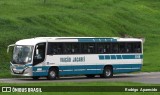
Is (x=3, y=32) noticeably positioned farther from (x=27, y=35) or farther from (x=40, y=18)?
(x=40, y=18)

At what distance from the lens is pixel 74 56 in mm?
41406

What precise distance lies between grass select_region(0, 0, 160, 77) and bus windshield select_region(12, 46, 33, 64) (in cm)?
355

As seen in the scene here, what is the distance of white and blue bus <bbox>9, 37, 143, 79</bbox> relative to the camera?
39.7m

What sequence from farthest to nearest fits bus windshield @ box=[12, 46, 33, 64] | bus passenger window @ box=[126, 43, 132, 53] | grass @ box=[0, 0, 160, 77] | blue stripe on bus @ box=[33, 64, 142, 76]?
grass @ box=[0, 0, 160, 77]
bus passenger window @ box=[126, 43, 132, 53]
blue stripe on bus @ box=[33, 64, 142, 76]
bus windshield @ box=[12, 46, 33, 64]

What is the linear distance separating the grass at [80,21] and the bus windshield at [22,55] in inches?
140

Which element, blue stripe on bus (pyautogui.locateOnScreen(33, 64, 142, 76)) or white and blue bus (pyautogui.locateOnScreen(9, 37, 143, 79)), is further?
blue stripe on bus (pyautogui.locateOnScreen(33, 64, 142, 76))

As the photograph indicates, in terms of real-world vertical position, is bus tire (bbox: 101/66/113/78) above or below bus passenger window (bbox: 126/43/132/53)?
below

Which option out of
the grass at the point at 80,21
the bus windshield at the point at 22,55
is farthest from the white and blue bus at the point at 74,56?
the grass at the point at 80,21

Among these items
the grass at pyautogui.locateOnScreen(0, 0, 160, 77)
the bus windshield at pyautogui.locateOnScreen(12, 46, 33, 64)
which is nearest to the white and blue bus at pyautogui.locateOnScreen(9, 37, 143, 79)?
the bus windshield at pyautogui.locateOnScreen(12, 46, 33, 64)

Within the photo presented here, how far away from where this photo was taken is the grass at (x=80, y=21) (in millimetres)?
56638

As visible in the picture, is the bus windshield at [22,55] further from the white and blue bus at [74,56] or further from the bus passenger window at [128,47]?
the bus passenger window at [128,47]

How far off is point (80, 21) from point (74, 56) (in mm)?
29544

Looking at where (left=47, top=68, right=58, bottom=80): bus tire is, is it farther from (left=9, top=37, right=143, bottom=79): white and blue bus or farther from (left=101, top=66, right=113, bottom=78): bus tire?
(left=101, top=66, right=113, bottom=78): bus tire

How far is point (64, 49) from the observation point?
4091cm
